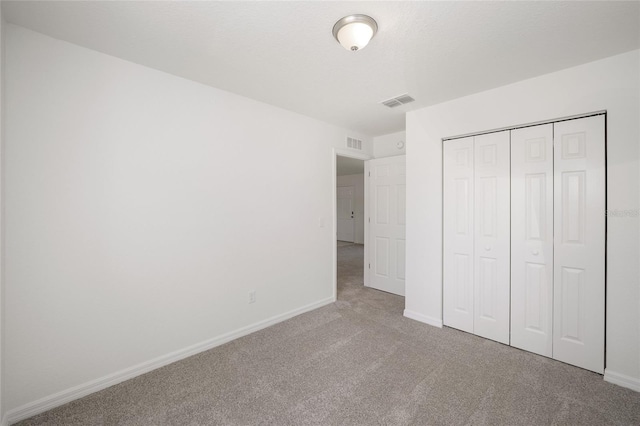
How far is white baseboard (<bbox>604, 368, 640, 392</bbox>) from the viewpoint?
78.5 inches

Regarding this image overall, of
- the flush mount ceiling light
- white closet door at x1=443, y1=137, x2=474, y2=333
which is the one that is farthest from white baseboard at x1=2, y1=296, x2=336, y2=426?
the flush mount ceiling light

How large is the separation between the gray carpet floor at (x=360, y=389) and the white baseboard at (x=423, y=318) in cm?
23

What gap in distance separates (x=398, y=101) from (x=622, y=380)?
10.0 feet

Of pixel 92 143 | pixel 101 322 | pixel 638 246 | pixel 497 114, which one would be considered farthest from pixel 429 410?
pixel 92 143

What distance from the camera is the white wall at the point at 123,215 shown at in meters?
1.76

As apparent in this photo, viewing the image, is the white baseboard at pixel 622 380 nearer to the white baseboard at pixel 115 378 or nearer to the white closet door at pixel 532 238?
the white closet door at pixel 532 238

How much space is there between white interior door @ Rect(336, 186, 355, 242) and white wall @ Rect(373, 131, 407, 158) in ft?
17.5

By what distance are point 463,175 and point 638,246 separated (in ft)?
4.56

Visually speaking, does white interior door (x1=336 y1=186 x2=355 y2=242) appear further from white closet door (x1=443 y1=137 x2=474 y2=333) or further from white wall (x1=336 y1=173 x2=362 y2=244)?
white closet door (x1=443 y1=137 x2=474 y2=333)

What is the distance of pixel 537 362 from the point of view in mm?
2344

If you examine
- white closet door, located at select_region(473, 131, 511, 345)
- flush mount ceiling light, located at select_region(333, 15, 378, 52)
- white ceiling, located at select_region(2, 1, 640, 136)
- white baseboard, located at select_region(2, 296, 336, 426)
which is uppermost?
white ceiling, located at select_region(2, 1, 640, 136)

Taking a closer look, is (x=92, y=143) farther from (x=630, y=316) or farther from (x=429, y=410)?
(x=630, y=316)

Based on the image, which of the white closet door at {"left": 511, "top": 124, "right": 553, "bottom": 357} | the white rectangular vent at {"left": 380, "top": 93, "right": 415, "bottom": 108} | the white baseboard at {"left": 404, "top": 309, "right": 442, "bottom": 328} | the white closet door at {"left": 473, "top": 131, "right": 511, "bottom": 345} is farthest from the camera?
the white baseboard at {"left": 404, "top": 309, "right": 442, "bottom": 328}

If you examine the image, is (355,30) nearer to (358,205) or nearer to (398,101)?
(398,101)
